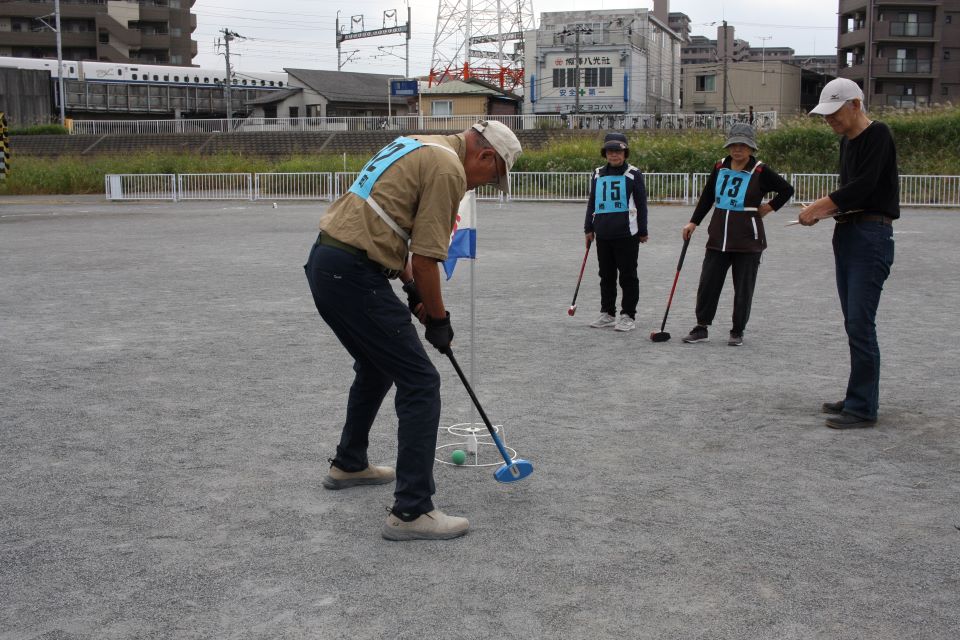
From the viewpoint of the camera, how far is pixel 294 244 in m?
16.7

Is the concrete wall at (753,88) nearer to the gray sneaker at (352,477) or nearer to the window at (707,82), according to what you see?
the window at (707,82)

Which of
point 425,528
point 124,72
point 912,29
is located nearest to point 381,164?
point 425,528

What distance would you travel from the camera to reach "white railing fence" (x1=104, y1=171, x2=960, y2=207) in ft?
91.0

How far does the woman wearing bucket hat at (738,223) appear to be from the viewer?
7.93m

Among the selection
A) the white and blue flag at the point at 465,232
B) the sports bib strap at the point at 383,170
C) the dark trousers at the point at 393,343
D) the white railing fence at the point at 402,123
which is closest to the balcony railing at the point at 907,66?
the white railing fence at the point at 402,123

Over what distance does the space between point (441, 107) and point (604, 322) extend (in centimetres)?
4953

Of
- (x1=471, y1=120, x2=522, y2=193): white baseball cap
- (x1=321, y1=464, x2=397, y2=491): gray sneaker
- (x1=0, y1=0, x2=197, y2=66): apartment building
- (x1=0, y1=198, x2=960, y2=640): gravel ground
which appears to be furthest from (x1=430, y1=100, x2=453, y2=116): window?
(x1=471, y1=120, x2=522, y2=193): white baseball cap

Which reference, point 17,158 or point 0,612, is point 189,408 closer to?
point 0,612

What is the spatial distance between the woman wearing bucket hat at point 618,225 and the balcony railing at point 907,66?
56852 mm

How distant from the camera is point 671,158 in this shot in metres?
32.1

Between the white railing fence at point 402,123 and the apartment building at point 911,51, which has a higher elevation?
the apartment building at point 911,51

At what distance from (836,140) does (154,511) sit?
30719 mm

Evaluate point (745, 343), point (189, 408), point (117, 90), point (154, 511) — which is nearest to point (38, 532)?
point (154, 511)

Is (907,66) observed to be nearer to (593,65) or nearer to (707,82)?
(707,82)
